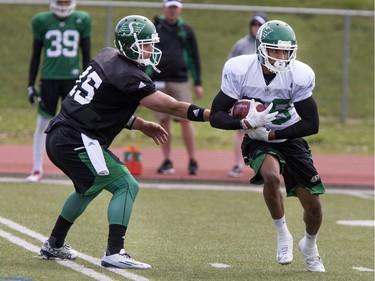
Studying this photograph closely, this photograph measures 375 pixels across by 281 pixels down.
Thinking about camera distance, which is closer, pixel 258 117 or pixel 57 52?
pixel 258 117

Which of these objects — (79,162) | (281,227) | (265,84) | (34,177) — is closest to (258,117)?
(265,84)

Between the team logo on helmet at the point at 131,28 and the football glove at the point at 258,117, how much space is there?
3.04 ft

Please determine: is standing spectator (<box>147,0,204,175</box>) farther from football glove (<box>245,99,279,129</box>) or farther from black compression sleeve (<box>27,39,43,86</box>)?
football glove (<box>245,99,279,129</box>)

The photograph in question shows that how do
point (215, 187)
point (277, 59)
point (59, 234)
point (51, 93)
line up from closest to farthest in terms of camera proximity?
point (277, 59) < point (59, 234) < point (51, 93) < point (215, 187)

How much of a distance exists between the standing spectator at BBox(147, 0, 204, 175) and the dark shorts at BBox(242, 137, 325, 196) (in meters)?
5.06

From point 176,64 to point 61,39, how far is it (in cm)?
166

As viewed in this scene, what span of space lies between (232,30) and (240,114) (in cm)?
1323

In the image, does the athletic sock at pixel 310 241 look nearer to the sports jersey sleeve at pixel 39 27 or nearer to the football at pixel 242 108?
the football at pixel 242 108

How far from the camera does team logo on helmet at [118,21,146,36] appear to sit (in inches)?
291

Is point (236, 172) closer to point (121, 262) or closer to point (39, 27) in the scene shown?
point (39, 27)

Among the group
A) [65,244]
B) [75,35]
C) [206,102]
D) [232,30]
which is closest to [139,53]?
[65,244]

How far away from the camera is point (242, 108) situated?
293 inches

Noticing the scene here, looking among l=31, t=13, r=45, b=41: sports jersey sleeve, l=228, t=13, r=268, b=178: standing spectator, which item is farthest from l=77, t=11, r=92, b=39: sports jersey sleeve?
l=228, t=13, r=268, b=178: standing spectator

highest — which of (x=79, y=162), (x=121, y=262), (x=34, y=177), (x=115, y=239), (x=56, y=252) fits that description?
(x=79, y=162)
